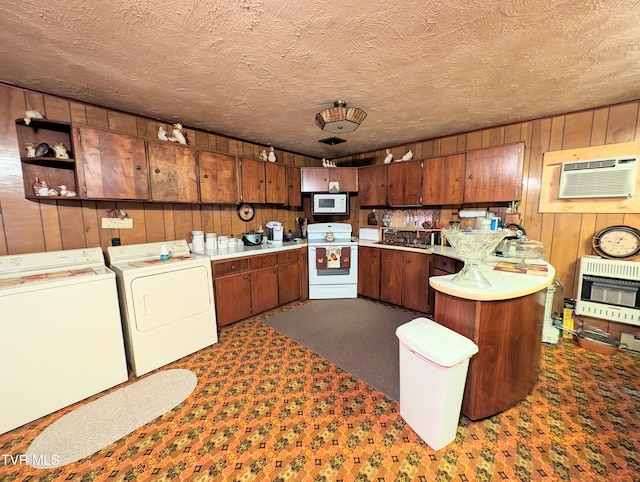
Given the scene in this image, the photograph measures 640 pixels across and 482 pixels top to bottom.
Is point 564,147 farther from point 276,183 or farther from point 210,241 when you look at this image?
point 210,241

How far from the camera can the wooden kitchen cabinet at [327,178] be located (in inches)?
166

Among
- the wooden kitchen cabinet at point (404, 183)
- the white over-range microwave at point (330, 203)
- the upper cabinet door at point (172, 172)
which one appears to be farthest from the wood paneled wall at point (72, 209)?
the wooden kitchen cabinet at point (404, 183)

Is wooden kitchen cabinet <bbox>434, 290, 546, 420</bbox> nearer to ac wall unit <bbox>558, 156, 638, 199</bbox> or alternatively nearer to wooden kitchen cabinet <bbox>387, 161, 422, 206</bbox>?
ac wall unit <bbox>558, 156, 638, 199</bbox>

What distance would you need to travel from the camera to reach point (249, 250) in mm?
3256

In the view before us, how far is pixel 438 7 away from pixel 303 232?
3.70 metres

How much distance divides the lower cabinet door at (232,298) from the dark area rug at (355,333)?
0.36 m

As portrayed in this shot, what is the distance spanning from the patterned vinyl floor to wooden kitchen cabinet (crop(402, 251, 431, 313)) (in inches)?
55.5

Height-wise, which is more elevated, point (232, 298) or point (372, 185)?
point (372, 185)

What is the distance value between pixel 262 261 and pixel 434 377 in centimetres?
250

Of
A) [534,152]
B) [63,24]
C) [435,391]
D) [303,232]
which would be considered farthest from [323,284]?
[63,24]

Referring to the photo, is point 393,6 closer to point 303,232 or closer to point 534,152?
point 534,152

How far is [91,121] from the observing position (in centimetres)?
243

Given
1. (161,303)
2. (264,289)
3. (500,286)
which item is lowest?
(264,289)

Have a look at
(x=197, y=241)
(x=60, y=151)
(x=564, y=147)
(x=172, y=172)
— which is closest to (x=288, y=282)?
(x=197, y=241)
